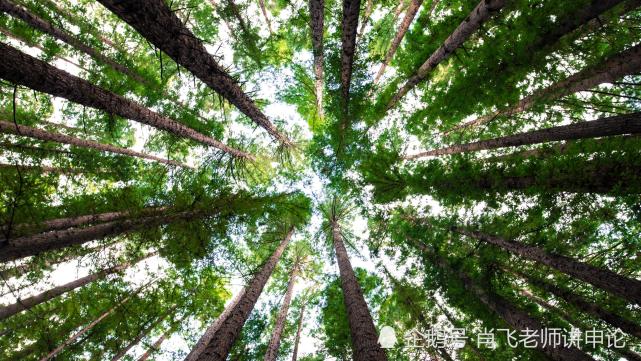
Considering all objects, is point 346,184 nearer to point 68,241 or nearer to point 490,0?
point 490,0

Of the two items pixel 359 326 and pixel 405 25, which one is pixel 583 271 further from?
pixel 405 25

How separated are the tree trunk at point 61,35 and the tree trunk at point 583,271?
14.2 m

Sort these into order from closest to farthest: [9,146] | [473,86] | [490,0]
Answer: [490,0], [473,86], [9,146]

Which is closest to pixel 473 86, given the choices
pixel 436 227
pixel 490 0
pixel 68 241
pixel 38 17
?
pixel 490 0

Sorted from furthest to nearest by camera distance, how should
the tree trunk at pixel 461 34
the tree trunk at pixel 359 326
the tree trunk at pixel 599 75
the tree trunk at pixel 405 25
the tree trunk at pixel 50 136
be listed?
1. the tree trunk at pixel 405 25
2. the tree trunk at pixel 50 136
3. the tree trunk at pixel 599 75
4. the tree trunk at pixel 461 34
5. the tree trunk at pixel 359 326

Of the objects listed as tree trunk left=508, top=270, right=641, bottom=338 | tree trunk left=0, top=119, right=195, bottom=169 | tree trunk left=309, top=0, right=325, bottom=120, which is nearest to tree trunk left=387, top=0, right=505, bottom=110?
tree trunk left=309, top=0, right=325, bottom=120

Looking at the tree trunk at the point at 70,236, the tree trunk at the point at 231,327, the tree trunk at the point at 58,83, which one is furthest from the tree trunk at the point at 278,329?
the tree trunk at the point at 58,83

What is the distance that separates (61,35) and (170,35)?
9.35 metres

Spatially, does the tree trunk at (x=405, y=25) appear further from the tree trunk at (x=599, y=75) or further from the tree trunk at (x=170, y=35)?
the tree trunk at (x=170, y=35)

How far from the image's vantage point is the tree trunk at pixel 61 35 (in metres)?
8.53

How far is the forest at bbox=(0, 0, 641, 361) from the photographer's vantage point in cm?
607

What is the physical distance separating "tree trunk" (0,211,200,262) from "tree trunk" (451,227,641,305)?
356 inches

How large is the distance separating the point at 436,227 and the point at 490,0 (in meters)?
7.56

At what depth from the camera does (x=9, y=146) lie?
9180 millimetres
